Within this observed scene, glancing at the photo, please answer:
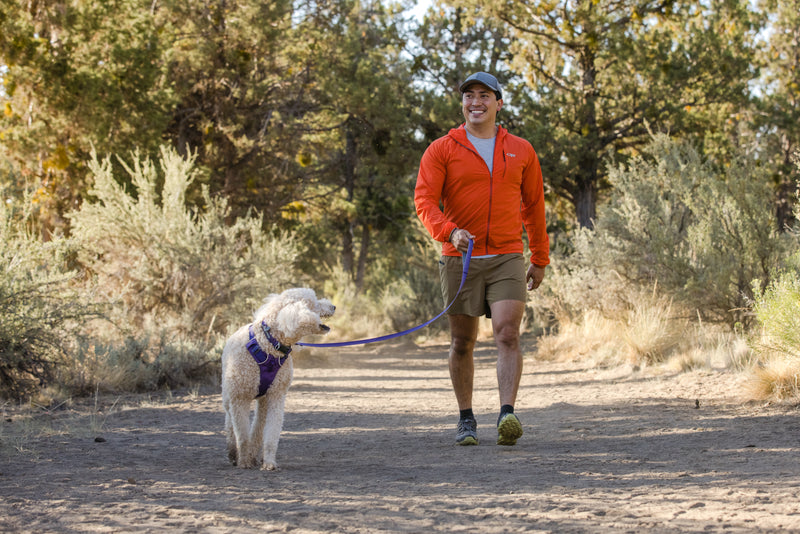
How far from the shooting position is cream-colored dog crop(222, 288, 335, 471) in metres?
4.63

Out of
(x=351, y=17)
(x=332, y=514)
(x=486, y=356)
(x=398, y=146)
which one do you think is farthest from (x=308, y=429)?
(x=351, y=17)

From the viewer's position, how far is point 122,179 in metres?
14.5

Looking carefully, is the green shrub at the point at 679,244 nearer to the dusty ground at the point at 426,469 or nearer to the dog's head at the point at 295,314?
the dusty ground at the point at 426,469

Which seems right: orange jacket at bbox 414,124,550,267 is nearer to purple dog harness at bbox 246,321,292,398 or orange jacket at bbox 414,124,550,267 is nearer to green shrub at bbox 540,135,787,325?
purple dog harness at bbox 246,321,292,398

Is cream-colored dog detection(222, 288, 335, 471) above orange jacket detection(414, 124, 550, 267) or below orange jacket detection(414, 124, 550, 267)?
below

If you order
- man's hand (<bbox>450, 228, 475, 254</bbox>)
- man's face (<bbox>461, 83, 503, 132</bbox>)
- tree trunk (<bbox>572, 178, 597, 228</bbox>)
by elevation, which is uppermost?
tree trunk (<bbox>572, 178, 597, 228</bbox>)

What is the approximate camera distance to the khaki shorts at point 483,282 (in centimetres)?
535

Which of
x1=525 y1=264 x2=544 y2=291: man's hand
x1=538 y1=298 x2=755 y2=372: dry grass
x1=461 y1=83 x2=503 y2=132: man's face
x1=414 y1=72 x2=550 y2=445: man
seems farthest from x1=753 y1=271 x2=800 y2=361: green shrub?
x1=461 y1=83 x2=503 y2=132: man's face

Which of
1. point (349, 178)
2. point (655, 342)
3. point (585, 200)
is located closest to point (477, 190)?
point (655, 342)

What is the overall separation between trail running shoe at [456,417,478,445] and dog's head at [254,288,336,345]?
1.39 meters

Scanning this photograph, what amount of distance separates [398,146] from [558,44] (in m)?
4.26

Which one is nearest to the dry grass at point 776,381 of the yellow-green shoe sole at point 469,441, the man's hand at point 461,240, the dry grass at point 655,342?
the dry grass at point 655,342

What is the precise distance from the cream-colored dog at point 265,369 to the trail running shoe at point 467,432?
131 centimetres

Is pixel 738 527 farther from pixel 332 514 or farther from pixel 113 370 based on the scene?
pixel 113 370
